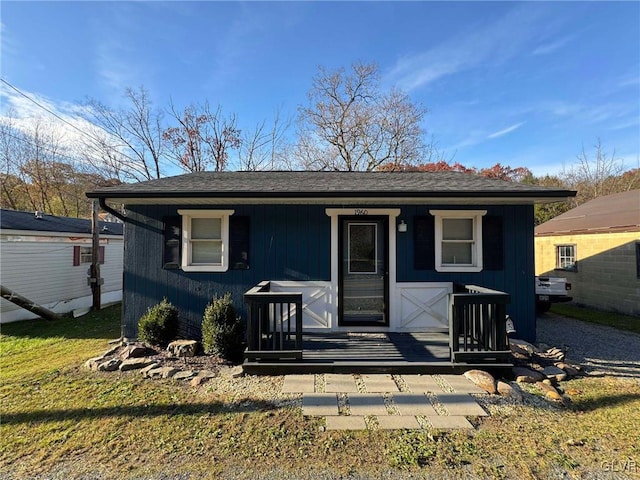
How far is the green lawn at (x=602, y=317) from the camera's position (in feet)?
24.9

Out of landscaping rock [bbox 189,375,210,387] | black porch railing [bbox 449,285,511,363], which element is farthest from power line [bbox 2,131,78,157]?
black porch railing [bbox 449,285,511,363]

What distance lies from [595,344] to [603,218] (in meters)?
7.01

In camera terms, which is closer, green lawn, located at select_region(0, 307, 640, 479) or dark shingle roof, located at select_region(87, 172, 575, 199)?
green lawn, located at select_region(0, 307, 640, 479)

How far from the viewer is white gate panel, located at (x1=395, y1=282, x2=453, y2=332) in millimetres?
5469

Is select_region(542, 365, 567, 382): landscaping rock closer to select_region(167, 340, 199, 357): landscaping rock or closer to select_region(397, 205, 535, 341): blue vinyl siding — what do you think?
select_region(397, 205, 535, 341): blue vinyl siding

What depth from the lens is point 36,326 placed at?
8055mm

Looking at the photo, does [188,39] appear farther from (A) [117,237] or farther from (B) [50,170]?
(B) [50,170]

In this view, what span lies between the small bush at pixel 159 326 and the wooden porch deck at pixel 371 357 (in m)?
1.82

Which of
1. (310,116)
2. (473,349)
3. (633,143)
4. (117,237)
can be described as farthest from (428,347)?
(633,143)

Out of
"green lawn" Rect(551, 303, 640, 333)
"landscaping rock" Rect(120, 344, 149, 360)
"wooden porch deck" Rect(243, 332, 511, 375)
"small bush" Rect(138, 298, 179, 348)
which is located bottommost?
"green lawn" Rect(551, 303, 640, 333)

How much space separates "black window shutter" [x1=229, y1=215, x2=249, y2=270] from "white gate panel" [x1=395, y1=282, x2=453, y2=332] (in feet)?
9.20

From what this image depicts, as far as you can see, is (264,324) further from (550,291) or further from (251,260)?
(550,291)

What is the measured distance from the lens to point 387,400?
3396 mm

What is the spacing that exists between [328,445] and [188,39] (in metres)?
11.4
